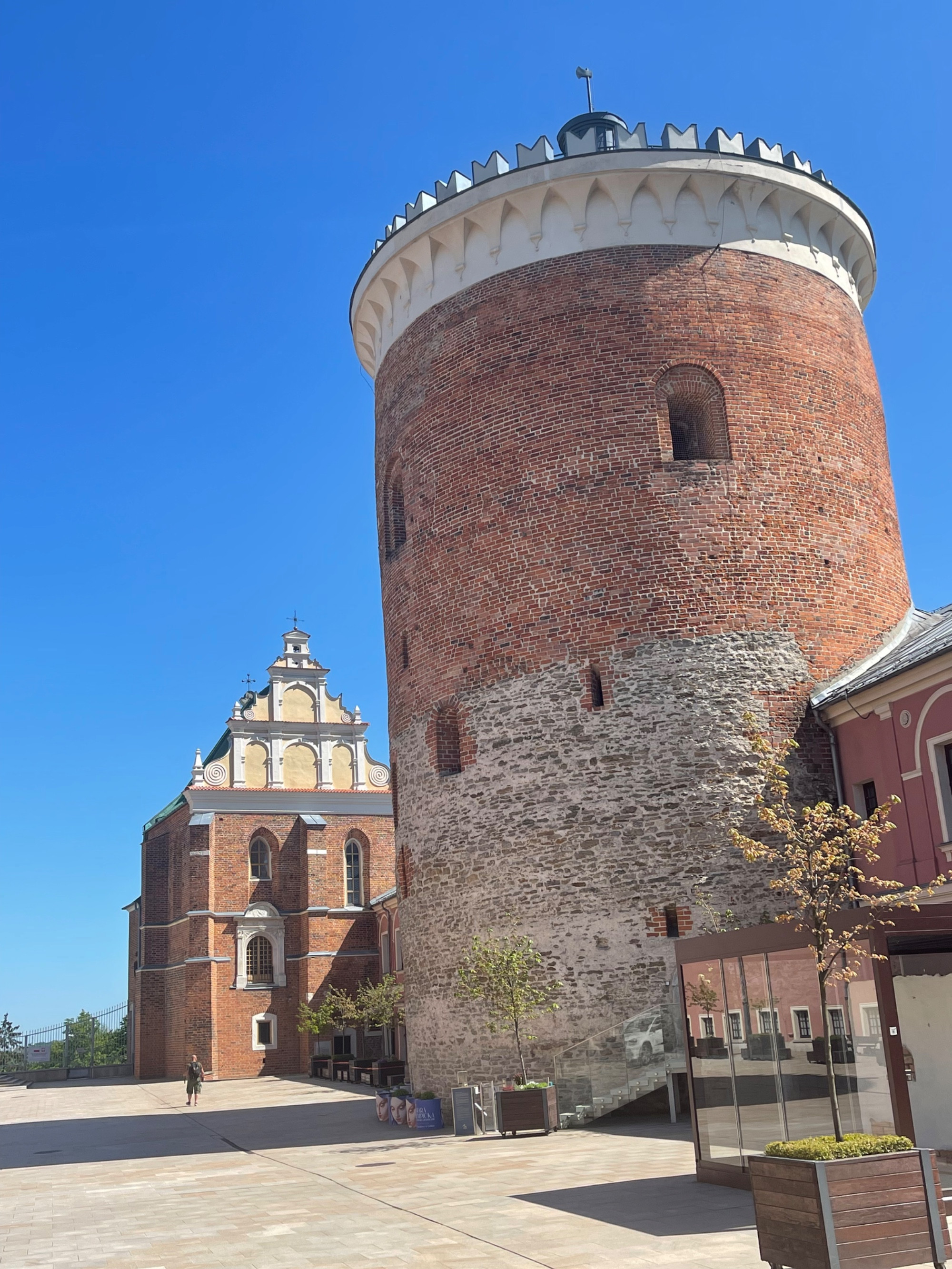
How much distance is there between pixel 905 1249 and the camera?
759cm

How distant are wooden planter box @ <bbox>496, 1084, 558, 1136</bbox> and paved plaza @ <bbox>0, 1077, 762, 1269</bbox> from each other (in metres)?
0.23

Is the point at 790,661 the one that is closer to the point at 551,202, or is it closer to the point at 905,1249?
the point at 551,202

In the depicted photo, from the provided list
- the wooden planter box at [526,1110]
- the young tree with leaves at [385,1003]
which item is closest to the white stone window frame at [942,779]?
the wooden planter box at [526,1110]

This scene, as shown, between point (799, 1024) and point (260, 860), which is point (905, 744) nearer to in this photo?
point (799, 1024)

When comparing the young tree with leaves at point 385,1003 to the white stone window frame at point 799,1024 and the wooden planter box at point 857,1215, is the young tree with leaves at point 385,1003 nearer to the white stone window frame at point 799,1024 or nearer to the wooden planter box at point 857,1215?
the white stone window frame at point 799,1024

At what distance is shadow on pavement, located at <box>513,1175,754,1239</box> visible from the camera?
31.6 ft

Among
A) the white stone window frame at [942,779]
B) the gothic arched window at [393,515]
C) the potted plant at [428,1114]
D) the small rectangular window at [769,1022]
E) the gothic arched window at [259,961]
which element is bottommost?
the potted plant at [428,1114]

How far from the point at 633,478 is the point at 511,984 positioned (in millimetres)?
8307

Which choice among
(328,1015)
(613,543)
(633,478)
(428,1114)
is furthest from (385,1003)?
(633,478)

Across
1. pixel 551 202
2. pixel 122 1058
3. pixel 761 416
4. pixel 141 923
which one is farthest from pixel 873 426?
pixel 122 1058

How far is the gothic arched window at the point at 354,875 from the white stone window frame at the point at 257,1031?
4541 mm

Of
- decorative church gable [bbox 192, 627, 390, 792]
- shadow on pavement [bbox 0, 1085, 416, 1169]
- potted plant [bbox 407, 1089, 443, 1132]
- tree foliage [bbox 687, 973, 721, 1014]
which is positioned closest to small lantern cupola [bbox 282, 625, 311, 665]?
decorative church gable [bbox 192, 627, 390, 792]

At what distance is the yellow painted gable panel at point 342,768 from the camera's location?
42.7m

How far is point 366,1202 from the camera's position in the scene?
12258mm
